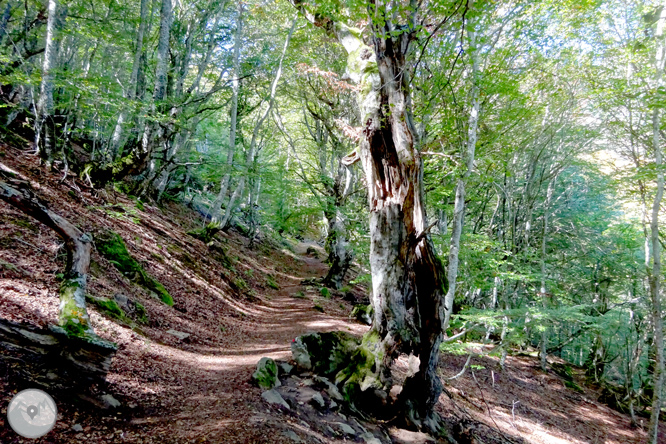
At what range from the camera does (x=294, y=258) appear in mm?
22547

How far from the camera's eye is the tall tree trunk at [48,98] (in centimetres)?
683

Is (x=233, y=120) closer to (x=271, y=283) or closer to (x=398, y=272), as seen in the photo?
(x=271, y=283)

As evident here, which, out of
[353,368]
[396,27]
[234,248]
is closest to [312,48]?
[234,248]

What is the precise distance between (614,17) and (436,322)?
34.9 ft

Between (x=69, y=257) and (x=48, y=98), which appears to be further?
(x=48, y=98)

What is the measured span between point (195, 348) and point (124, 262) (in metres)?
2.54

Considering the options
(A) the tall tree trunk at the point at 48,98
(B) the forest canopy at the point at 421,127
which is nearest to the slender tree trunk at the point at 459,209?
(B) the forest canopy at the point at 421,127

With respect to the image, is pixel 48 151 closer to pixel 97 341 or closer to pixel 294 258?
pixel 97 341

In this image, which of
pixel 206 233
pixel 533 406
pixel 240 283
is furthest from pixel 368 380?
pixel 206 233

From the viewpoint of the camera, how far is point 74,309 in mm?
3201

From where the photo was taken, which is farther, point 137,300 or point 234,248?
point 234,248

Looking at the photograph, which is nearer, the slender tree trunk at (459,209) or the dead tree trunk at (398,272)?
the dead tree trunk at (398,272)

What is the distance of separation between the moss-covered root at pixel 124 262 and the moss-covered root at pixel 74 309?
3.65 meters

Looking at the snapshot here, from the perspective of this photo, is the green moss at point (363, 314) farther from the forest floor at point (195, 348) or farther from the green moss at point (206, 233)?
the green moss at point (206, 233)
